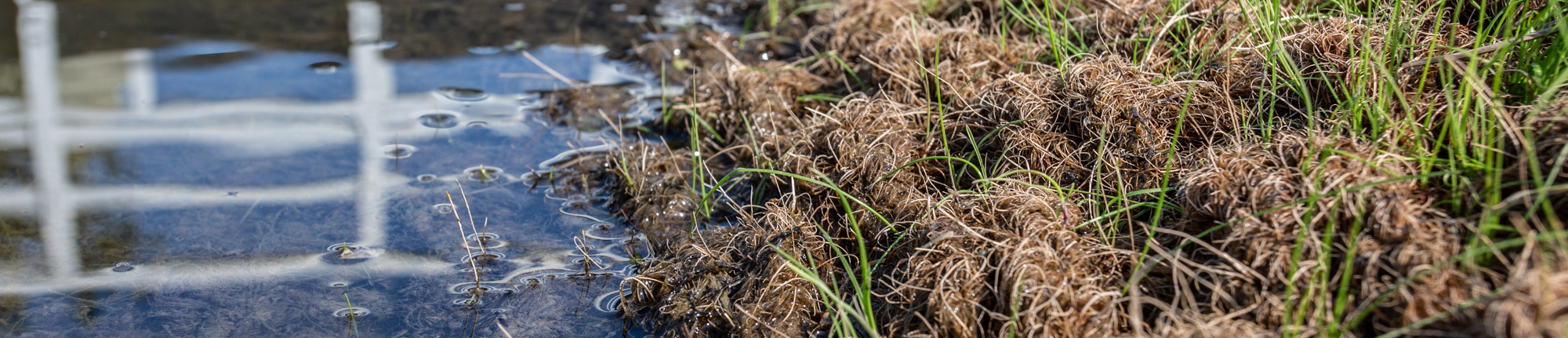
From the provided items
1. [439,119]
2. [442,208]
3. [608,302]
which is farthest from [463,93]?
[608,302]

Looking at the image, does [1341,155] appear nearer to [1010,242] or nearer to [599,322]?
[1010,242]

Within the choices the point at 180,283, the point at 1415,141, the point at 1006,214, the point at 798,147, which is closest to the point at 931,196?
the point at 1006,214

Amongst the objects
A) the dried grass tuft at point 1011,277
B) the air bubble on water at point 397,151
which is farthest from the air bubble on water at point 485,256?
the dried grass tuft at point 1011,277

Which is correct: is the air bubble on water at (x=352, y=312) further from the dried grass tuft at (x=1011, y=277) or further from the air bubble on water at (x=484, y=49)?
the air bubble on water at (x=484, y=49)

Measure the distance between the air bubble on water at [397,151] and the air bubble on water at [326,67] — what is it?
0.96 meters

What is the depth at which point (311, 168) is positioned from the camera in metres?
3.23

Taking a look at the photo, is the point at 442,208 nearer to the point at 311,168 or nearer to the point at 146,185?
the point at 311,168

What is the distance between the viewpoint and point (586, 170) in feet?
10.6

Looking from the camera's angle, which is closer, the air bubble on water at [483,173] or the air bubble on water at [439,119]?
the air bubble on water at [483,173]

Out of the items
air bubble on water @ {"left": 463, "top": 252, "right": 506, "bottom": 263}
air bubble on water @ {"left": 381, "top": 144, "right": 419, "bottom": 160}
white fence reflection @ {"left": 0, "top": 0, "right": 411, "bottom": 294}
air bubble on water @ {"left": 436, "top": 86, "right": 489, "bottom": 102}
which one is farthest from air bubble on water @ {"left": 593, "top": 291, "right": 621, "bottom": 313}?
air bubble on water @ {"left": 436, "top": 86, "right": 489, "bottom": 102}

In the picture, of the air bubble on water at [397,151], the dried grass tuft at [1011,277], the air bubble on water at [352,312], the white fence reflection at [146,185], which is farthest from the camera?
the air bubble on water at [397,151]

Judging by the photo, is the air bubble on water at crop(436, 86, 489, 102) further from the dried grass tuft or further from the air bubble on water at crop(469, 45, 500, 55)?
the dried grass tuft

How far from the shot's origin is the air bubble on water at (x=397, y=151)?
3295 mm

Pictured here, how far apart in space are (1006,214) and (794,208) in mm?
669
